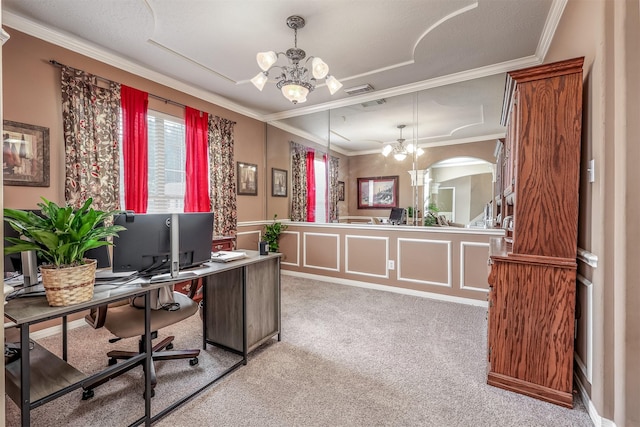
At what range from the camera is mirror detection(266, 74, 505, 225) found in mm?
4068

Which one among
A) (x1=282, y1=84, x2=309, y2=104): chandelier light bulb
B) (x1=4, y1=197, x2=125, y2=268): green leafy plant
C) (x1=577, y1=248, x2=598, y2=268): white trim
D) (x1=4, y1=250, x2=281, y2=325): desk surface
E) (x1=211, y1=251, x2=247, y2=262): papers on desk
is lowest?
(x1=4, y1=250, x2=281, y2=325): desk surface

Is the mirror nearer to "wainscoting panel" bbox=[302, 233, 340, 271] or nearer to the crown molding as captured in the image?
"wainscoting panel" bbox=[302, 233, 340, 271]

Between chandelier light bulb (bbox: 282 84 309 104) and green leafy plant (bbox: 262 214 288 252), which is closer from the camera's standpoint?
chandelier light bulb (bbox: 282 84 309 104)

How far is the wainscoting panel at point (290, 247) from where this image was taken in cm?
512

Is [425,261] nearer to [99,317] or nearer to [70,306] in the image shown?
[99,317]

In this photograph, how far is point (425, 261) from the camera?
13.0ft

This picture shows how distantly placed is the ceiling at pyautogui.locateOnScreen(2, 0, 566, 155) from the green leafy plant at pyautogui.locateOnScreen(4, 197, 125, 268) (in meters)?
2.01

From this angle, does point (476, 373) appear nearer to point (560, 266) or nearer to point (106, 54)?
point (560, 266)

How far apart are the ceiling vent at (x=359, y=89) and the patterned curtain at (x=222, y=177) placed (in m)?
1.85

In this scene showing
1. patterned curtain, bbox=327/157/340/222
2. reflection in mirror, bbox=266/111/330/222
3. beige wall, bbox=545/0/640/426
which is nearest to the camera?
beige wall, bbox=545/0/640/426

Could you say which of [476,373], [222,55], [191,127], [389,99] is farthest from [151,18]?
[476,373]

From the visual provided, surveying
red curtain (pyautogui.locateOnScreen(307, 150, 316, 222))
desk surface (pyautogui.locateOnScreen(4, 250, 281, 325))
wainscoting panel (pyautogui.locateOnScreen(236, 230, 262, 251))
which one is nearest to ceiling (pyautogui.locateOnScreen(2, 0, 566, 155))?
red curtain (pyautogui.locateOnScreen(307, 150, 316, 222))

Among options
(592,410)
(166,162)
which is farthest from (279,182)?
(592,410)

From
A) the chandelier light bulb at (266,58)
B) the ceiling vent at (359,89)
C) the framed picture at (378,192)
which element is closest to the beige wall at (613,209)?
the chandelier light bulb at (266,58)
